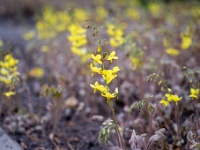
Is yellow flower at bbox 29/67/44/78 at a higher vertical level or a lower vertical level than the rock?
higher

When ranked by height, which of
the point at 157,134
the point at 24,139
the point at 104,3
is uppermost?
the point at 104,3

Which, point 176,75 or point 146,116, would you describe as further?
point 176,75

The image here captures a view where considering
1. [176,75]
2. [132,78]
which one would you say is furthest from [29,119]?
[176,75]

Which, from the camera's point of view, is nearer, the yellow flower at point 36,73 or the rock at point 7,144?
the rock at point 7,144

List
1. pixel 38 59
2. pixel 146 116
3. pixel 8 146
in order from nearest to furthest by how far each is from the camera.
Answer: pixel 8 146 → pixel 146 116 → pixel 38 59

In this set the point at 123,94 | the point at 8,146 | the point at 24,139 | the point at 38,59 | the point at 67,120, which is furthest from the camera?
the point at 38,59

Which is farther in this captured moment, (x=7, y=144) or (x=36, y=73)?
(x=36, y=73)

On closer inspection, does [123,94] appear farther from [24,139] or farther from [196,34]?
[196,34]

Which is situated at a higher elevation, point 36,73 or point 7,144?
point 36,73

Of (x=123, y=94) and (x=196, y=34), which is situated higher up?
(x=196, y=34)

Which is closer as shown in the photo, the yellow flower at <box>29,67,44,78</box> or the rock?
the rock

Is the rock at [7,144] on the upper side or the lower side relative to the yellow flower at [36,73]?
lower
